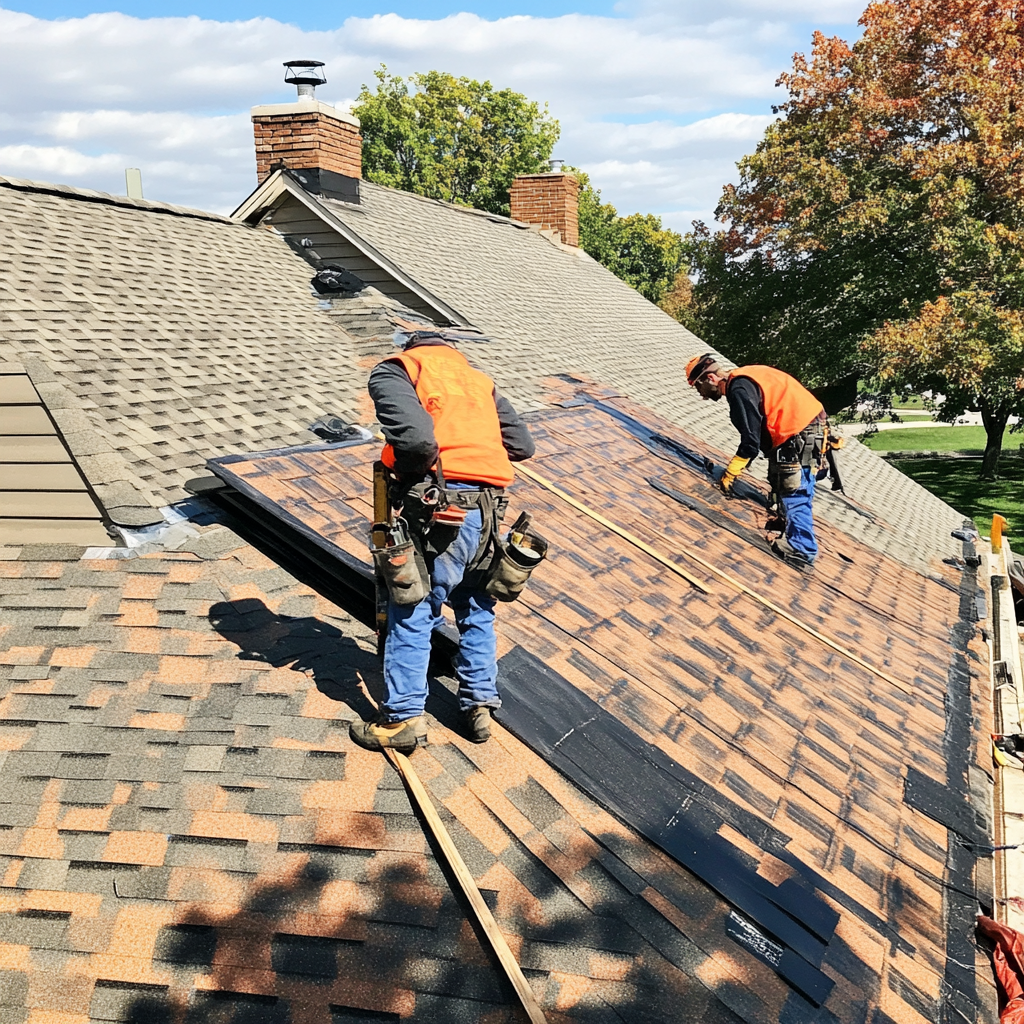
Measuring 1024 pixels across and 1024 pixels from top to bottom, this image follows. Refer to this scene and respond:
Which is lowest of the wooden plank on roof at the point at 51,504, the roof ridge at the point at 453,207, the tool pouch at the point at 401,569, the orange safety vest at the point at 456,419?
the wooden plank on roof at the point at 51,504

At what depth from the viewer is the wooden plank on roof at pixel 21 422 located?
4.88m

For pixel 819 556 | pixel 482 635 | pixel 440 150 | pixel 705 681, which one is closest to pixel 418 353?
pixel 482 635

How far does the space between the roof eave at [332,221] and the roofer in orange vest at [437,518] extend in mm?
6385

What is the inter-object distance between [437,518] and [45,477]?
2.73 metres

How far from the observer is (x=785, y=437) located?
7.12m

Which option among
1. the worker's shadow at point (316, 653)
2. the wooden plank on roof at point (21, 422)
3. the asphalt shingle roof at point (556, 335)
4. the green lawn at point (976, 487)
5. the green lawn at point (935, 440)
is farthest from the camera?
the green lawn at point (935, 440)

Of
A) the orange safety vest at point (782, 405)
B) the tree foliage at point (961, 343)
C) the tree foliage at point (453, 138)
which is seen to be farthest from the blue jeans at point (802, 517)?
the tree foliage at point (453, 138)

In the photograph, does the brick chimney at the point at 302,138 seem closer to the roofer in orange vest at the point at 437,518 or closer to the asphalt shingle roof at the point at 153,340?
the asphalt shingle roof at the point at 153,340

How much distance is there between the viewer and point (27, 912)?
285 centimetres

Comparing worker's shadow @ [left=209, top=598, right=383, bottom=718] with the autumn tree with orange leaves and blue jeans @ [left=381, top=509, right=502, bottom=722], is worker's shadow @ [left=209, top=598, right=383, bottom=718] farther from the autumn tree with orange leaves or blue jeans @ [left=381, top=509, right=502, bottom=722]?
the autumn tree with orange leaves

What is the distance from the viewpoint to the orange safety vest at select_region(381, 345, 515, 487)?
3613 mm

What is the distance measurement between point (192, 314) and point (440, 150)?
39997 mm

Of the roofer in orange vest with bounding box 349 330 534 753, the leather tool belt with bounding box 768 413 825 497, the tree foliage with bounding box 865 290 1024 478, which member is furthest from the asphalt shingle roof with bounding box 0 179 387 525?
the tree foliage with bounding box 865 290 1024 478

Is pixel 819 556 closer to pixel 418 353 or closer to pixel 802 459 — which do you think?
pixel 802 459
